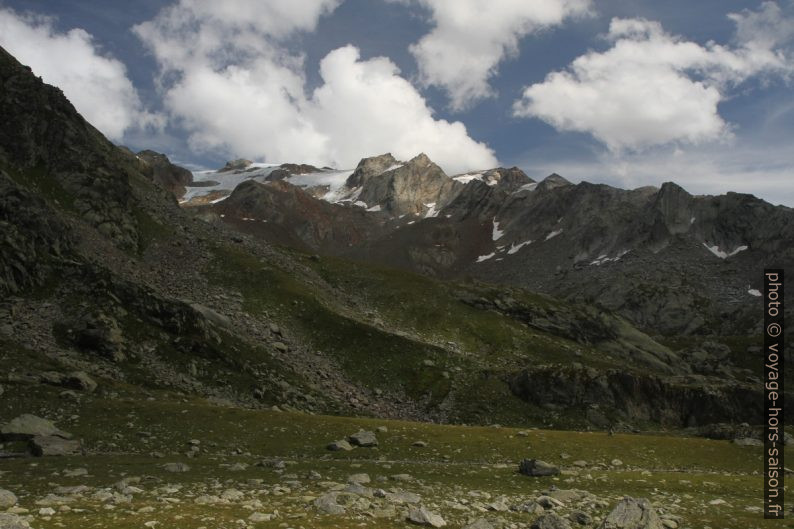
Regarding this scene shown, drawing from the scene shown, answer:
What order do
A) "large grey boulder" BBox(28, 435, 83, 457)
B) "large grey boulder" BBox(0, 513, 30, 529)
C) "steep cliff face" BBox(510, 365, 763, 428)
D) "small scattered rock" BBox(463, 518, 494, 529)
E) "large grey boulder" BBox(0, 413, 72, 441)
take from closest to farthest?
1. "large grey boulder" BBox(0, 513, 30, 529)
2. "small scattered rock" BBox(463, 518, 494, 529)
3. "large grey boulder" BBox(28, 435, 83, 457)
4. "large grey boulder" BBox(0, 413, 72, 441)
5. "steep cliff face" BBox(510, 365, 763, 428)

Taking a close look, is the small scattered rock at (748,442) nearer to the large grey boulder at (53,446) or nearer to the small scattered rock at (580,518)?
the small scattered rock at (580,518)

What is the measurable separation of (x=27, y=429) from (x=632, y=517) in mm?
33072

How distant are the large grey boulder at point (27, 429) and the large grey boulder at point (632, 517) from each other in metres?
31.1

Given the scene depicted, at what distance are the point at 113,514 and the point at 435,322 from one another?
76992 millimetres

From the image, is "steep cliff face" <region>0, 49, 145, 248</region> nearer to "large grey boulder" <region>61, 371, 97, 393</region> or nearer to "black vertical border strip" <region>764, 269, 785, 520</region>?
"large grey boulder" <region>61, 371, 97, 393</region>

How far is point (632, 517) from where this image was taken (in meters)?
19.8

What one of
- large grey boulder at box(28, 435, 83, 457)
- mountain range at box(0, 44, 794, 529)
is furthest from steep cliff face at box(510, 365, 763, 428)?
large grey boulder at box(28, 435, 83, 457)

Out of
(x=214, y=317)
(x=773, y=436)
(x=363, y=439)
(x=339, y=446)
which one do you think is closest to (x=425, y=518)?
(x=339, y=446)

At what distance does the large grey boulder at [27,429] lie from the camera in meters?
32.2

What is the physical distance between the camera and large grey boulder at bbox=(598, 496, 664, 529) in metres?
19.3

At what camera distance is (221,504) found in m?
20.6

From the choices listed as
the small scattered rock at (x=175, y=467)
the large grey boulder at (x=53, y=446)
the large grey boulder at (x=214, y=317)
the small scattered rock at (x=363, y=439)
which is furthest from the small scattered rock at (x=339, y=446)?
the large grey boulder at (x=214, y=317)

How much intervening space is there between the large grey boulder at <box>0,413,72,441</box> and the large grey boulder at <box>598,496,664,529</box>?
31096mm

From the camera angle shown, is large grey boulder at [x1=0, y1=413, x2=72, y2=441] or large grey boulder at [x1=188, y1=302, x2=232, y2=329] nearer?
large grey boulder at [x1=0, y1=413, x2=72, y2=441]
